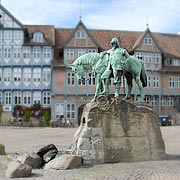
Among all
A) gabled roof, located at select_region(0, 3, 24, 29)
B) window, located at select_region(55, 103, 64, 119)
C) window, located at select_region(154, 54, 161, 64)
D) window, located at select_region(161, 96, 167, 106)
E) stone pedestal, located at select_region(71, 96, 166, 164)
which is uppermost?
gabled roof, located at select_region(0, 3, 24, 29)

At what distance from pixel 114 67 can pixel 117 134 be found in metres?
2.27

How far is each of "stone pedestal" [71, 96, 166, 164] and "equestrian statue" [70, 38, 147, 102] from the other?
764 millimetres

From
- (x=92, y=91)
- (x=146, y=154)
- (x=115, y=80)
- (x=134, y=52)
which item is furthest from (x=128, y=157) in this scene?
(x=134, y=52)

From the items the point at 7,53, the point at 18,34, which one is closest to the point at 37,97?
the point at 7,53

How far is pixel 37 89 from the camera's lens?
4578cm

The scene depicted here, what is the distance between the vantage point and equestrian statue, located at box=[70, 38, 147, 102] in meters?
11.9

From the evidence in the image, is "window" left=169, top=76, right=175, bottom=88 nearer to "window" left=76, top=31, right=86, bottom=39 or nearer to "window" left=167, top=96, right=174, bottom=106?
"window" left=167, top=96, right=174, bottom=106

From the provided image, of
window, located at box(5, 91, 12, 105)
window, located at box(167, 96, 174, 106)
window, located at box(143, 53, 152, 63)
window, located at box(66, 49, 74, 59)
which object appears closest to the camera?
window, located at box(66, 49, 74, 59)

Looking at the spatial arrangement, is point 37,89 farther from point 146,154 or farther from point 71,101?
point 146,154

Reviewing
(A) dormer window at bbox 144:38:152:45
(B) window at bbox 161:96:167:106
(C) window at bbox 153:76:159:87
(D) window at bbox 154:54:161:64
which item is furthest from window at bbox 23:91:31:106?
(B) window at bbox 161:96:167:106

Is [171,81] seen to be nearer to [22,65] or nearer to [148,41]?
[148,41]

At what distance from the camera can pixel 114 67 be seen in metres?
11.8

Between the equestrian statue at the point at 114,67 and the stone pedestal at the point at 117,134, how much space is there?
76cm

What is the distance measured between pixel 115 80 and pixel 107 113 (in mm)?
1229
